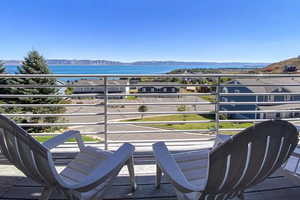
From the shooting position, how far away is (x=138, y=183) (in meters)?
2.22

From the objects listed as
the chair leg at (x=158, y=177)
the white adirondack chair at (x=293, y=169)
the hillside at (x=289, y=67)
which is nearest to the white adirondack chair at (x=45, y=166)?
the chair leg at (x=158, y=177)

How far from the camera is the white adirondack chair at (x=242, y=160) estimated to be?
114cm

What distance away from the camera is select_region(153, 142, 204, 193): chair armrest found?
1.29m

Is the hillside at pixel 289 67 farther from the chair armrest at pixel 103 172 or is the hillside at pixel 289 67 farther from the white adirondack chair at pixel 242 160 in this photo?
the chair armrest at pixel 103 172

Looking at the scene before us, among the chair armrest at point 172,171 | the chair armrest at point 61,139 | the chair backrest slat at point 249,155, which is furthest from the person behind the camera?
the chair armrest at point 61,139

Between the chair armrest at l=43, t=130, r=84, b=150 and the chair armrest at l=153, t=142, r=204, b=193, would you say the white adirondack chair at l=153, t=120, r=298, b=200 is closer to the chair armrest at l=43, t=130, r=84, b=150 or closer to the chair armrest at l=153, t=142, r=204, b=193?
the chair armrest at l=153, t=142, r=204, b=193

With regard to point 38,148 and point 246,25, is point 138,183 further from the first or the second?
point 246,25

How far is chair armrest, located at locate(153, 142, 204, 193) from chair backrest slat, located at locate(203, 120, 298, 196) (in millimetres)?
114

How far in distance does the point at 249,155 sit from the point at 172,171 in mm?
486

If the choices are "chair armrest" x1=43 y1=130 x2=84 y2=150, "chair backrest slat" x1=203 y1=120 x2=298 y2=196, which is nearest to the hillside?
"chair backrest slat" x1=203 y1=120 x2=298 y2=196

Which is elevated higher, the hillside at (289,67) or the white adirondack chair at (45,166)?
the hillside at (289,67)

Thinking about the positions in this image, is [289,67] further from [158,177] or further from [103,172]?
[103,172]

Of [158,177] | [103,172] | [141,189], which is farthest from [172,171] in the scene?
[141,189]

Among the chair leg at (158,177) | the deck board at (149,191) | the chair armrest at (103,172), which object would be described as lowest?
the deck board at (149,191)
